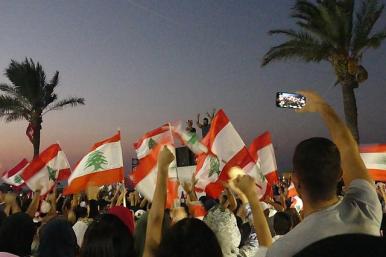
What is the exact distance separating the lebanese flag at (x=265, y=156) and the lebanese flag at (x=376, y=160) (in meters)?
2.11

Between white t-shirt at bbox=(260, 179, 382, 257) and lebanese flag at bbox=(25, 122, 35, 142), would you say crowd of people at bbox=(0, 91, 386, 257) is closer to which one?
white t-shirt at bbox=(260, 179, 382, 257)

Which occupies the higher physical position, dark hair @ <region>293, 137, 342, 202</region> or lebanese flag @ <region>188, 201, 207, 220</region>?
dark hair @ <region>293, 137, 342, 202</region>

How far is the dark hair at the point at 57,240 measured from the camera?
171 inches

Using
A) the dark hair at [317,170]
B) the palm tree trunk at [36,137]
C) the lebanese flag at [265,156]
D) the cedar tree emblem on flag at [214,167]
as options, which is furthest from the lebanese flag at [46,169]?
the palm tree trunk at [36,137]

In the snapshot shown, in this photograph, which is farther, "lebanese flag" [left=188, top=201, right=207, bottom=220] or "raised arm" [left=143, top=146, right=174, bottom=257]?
"lebanese flag" [left=188, top=201, right=207, bottom=220]

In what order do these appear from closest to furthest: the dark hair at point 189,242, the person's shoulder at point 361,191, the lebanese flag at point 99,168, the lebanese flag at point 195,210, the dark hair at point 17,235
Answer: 1. the dark hair at point 189,242
2. the person's shoulder at point 361,191
3. the dark hair at point 17,235
4. the lebanese flag at point 195,210
5. the lebanese flag at point 99,168

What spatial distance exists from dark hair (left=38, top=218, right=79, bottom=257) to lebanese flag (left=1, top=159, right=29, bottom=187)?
8.79 m

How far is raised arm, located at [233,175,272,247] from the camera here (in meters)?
2.60

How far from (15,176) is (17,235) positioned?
985cm

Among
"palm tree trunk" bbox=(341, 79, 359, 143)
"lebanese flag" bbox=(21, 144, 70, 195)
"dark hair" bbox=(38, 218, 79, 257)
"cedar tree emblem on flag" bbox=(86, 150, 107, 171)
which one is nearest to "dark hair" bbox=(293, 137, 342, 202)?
"dark hair" bbox=(38, 218, 79, 257)

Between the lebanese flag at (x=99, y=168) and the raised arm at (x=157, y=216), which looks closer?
the raised arm at (x=157, y=216)

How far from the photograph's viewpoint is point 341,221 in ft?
6.86

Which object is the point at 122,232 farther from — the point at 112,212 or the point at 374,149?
the point at 374,149

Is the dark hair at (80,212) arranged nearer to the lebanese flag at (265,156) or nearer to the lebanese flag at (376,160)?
the lebanese flag at (265,156)
